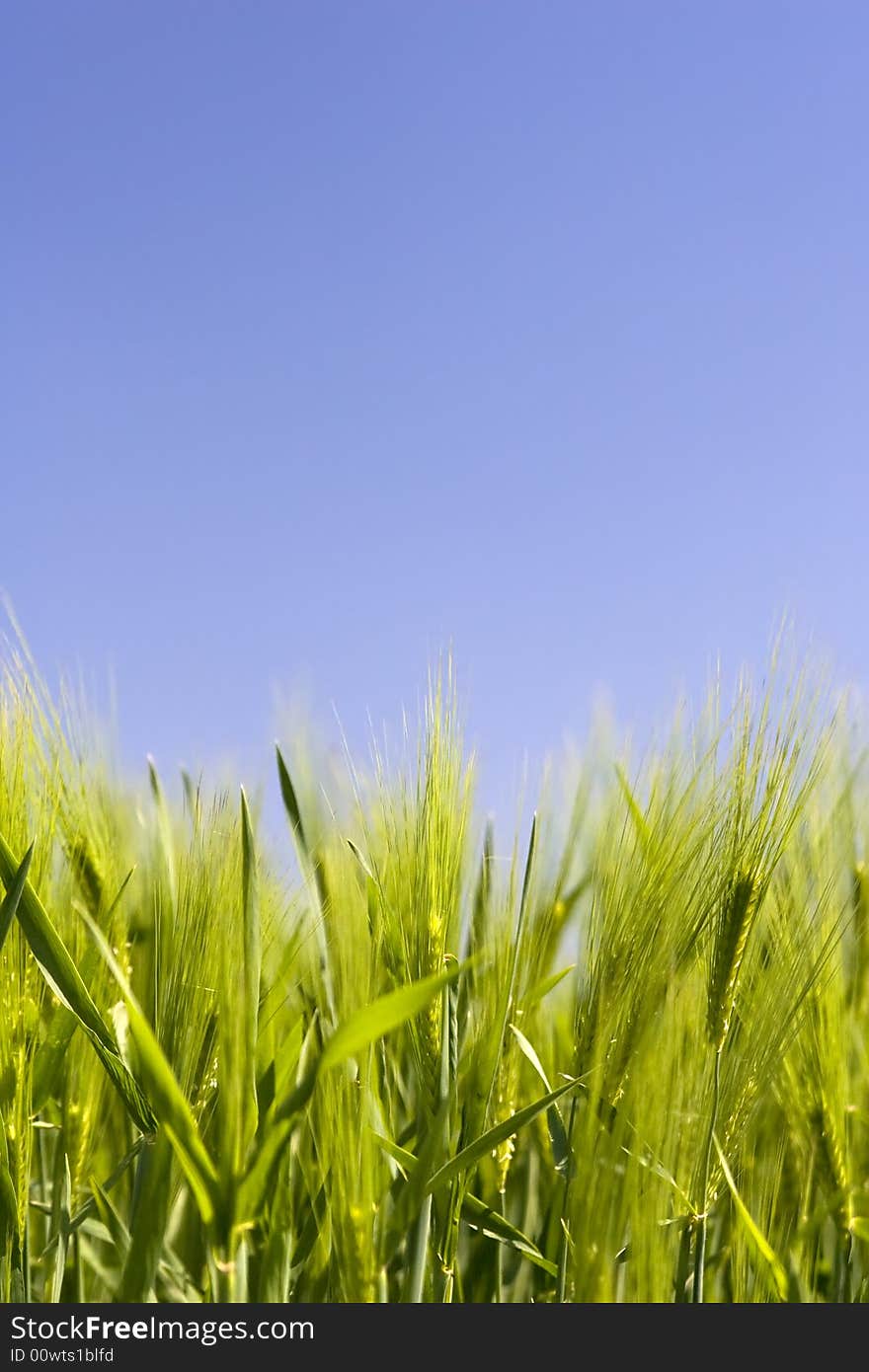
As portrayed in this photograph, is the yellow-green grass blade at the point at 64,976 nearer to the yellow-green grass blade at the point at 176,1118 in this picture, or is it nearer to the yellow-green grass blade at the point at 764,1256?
the yellow-green grass blade at the point at 176,1118

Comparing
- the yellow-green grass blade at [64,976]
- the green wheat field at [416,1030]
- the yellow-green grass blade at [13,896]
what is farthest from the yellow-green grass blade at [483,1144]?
the yellow-green grass blade at [13,896]

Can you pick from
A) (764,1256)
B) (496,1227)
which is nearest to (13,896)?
(496,1227)

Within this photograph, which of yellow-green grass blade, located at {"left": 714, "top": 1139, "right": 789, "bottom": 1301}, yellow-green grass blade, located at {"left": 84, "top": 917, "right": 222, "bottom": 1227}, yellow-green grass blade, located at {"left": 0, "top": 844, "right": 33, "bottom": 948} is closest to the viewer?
yellow-green grass blade, located at {"left": 84, "top": 917, "right": 222, "bottom": 1227}

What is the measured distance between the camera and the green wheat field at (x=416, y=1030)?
0.83 m

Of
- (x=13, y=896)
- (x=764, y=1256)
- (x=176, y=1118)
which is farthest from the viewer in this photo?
(x=764, y=1256)

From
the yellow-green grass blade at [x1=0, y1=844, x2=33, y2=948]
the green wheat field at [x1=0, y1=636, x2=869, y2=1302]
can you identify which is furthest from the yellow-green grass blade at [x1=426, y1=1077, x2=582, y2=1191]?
the yellow-green grass blade at [x1=0, y1=844, x2=33, y2=948]

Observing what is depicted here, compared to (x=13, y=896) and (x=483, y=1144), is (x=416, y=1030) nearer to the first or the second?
(x=483, y=1144)

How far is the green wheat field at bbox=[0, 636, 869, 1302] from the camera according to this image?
2.71 feet

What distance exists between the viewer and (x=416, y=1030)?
92cm

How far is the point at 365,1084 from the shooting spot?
33.1 inches

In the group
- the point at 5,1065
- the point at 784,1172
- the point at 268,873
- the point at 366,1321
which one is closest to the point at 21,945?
the point at 5,1065

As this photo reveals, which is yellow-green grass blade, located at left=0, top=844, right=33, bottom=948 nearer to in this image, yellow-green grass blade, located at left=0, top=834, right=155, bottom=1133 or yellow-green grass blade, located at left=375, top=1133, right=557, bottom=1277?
yellow-green grass blade, located at left=0, top=834, right=155, bottom=1133

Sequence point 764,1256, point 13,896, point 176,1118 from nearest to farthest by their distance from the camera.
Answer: point 176,1118 < point 13,896 < point 764,1256

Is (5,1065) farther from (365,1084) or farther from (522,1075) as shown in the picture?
(522,1075)
